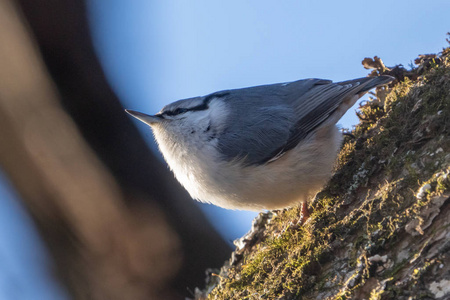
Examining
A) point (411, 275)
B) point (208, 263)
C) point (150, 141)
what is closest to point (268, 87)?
point (150, 141)

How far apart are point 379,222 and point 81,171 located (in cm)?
162

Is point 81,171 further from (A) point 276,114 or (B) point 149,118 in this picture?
(A) point 276,114

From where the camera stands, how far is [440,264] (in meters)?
1.11

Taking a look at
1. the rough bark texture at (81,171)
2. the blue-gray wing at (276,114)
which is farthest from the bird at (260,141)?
the rough bark texture at (81,171)

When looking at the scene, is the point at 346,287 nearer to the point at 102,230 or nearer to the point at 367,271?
the point at 367,271

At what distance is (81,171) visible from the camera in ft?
8.00

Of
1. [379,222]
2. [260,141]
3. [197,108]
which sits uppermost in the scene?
[197,108]

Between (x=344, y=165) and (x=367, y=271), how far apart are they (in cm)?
70

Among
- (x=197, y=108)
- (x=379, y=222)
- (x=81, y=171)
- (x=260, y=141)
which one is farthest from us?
(x=81, y=171)

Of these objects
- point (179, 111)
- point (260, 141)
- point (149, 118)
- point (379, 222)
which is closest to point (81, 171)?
point (149, 118)

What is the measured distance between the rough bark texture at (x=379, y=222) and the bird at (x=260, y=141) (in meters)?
0.10

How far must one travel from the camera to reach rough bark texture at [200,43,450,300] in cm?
119

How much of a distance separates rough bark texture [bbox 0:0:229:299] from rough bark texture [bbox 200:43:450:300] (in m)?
0.53

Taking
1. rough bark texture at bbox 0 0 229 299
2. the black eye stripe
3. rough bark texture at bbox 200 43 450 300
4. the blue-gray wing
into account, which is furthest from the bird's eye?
rough bark texture at bbox 200 43 450 300
